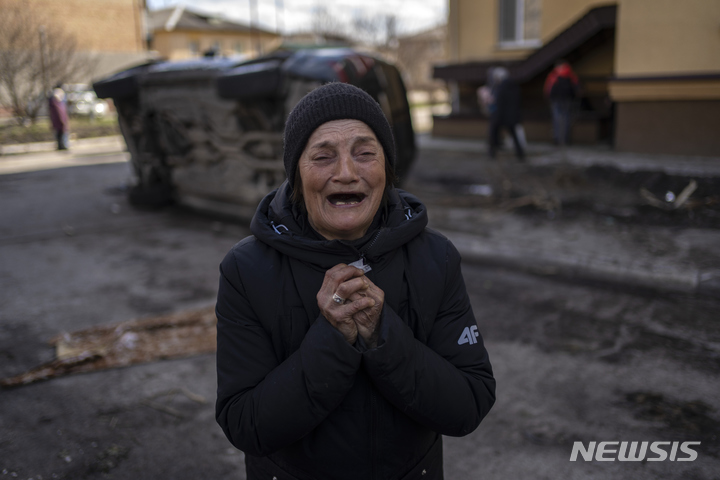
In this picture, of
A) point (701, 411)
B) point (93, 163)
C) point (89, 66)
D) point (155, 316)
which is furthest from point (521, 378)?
point (89, 66)

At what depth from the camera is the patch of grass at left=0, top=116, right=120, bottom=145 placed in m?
18.8

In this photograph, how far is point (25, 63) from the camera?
1069cm

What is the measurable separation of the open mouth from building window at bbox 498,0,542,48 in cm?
1470

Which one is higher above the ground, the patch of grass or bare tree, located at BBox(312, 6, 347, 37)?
bare tree, located at BBox(312, 6, 347, 37)

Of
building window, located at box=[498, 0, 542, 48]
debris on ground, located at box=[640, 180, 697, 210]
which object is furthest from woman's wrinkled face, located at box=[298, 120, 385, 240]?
building window, located at box=[498, 0, 542, 48]

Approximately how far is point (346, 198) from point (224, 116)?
6046 millimetres

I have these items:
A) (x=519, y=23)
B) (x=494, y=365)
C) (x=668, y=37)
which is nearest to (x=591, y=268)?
(x=494, y=365)

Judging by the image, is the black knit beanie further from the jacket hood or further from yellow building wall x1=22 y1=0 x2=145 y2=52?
yellow building wall x1=22 y1=0 x2=145 y2=52

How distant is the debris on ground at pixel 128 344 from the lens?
157 inches

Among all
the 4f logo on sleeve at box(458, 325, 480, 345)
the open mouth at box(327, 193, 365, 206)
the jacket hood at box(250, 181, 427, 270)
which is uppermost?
the open mouth at box(327, 193, 365, 206)

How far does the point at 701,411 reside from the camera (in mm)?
3303

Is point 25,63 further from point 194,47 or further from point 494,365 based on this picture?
point 194,47

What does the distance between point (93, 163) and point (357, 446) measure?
15421 millimetres

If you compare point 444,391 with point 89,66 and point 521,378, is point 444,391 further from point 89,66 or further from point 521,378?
point 89,66
